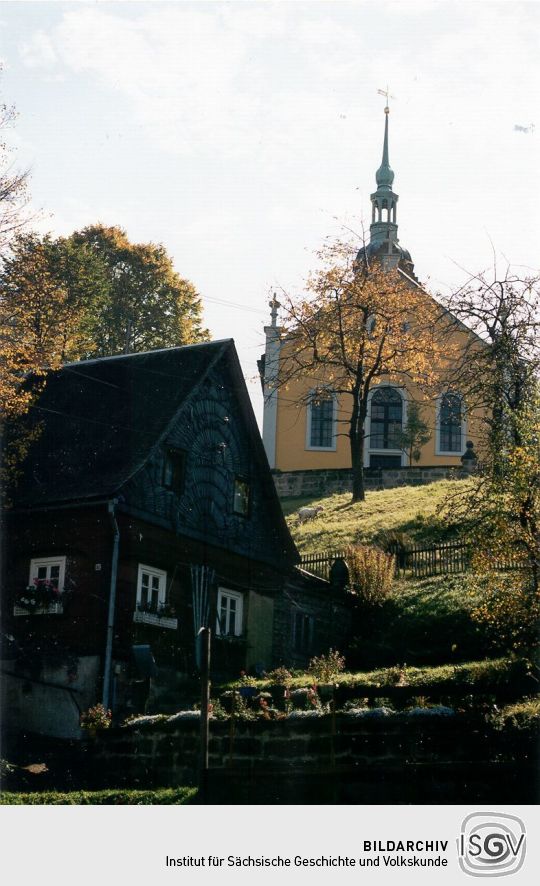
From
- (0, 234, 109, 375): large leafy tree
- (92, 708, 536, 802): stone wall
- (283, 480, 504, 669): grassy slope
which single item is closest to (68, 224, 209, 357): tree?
(283, 480, 504, 669): grassy slope

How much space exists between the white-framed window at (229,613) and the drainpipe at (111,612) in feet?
13.1

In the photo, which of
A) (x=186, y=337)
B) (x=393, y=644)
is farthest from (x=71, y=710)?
(x=186, y=337)

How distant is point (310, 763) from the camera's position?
17.4m

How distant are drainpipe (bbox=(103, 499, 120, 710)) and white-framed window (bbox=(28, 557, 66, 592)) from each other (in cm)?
117

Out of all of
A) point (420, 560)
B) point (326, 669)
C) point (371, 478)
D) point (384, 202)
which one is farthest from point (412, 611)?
point (384, 202)

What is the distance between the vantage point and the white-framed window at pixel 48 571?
2422 centimetres

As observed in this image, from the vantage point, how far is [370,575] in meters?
30.5

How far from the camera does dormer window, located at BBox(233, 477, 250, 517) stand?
28.7 m

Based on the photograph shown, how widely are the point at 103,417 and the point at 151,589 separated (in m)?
4.23

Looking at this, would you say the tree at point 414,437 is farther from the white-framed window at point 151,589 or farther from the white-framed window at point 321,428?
the white-framed window at point 151,589

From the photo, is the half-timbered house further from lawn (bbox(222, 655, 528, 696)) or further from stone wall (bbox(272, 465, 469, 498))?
stone wall (bbox(272, 465, 469, 498))
